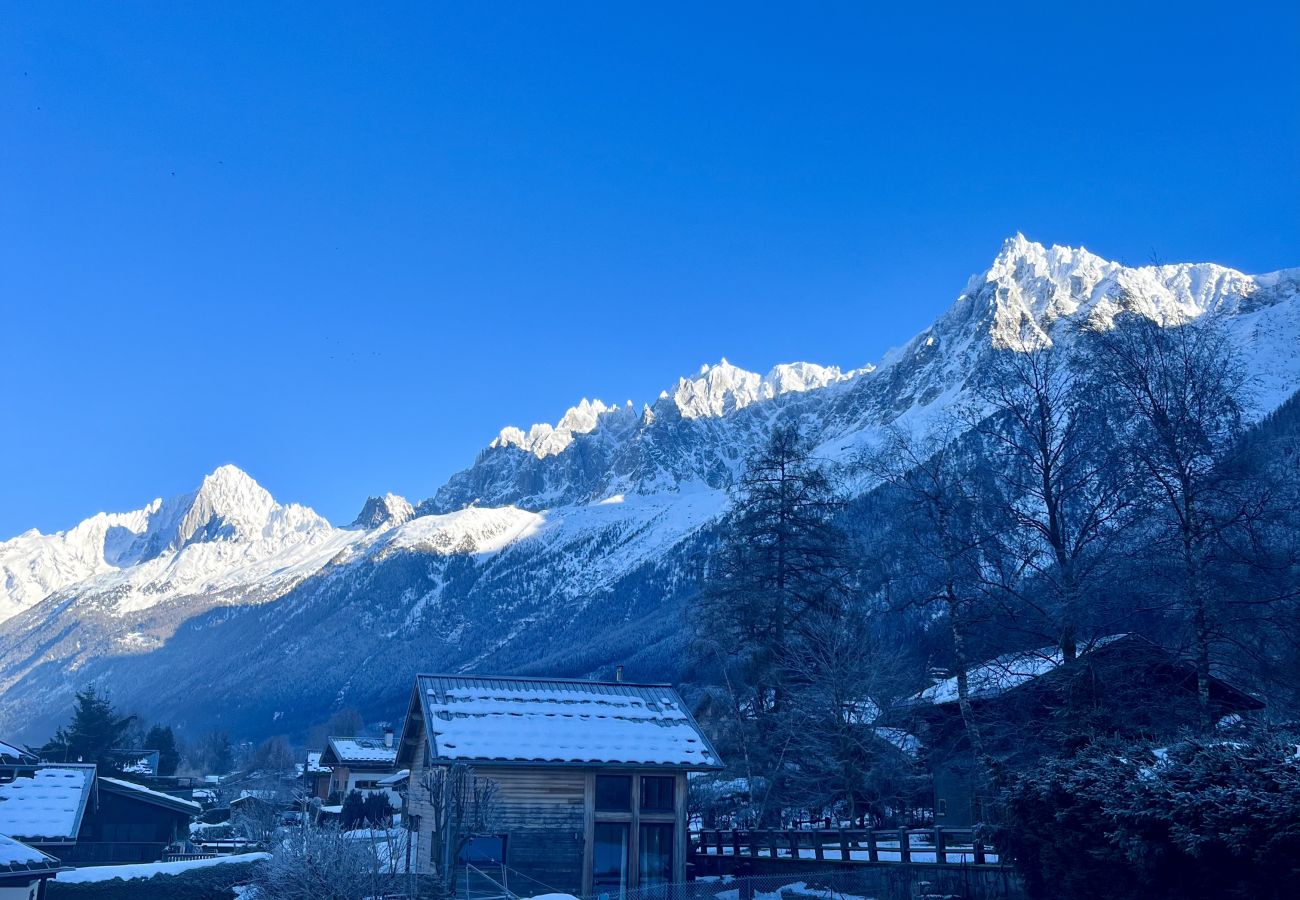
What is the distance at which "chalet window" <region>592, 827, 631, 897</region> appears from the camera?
24719mm

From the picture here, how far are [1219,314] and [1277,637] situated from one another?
240 inches

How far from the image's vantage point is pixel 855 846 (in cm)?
2592

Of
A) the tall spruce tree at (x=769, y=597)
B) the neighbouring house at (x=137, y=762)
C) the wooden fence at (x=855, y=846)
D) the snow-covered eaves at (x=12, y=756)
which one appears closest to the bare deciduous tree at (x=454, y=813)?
the wooden fence at (x=855, y=846)

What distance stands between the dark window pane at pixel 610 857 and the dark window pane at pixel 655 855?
19.0 inches

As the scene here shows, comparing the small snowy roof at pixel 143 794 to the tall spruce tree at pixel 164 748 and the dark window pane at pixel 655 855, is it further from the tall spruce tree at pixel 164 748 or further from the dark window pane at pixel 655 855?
the tall spruce tree at pixel 164 748

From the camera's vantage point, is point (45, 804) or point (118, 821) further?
point (118, 821)

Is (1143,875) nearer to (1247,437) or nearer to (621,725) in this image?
(1247,437)

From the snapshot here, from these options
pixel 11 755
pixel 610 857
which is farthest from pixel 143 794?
pixel 610 857

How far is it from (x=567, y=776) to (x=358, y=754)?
47.1 meters

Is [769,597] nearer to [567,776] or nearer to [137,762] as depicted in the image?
[567,776]

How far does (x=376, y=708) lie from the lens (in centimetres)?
17950

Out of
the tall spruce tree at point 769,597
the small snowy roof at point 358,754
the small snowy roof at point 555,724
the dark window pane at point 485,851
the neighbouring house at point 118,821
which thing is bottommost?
the neighbouring house at point 118,821

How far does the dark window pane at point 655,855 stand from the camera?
2530 cm

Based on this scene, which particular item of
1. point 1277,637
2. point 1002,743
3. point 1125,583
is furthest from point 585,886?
point 1277,637
